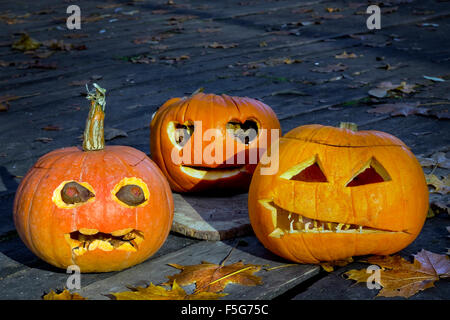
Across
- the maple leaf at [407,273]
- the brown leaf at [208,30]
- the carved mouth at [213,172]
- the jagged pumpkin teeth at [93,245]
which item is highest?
the brown leaf at [208,30]

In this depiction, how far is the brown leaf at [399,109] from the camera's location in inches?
174

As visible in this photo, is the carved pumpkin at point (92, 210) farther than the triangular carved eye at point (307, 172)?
No

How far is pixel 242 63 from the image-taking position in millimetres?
6219

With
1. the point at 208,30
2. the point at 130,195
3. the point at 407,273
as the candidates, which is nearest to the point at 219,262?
the point at 130,195

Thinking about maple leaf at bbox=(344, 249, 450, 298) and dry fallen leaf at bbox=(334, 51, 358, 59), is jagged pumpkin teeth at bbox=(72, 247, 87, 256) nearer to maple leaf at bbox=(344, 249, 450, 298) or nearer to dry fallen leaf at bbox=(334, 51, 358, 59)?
maple leaf at bbox=(344, 249, 450, 298)

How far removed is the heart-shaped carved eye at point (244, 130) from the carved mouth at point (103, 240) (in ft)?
3.14

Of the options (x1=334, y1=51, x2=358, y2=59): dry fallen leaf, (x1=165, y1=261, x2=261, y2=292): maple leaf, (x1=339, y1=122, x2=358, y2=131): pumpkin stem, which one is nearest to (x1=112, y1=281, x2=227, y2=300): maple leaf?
(x1=165, y1=261, x2=261, y2=292): maple leaf

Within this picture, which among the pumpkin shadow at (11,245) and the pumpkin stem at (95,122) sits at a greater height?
the pumpkin stem at (95,122)

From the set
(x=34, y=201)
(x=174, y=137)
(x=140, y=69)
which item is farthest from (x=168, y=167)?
(x=140, y=69)

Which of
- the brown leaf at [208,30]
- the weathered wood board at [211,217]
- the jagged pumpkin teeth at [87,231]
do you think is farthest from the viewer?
the brown leaf at [208,30]

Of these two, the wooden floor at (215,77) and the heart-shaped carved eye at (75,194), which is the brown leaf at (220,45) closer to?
the wooden floor at (215,77)

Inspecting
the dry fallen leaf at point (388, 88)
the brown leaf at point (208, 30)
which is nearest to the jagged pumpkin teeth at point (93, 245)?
the dry fallen leaf at point (388, 88)

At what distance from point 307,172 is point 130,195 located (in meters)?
0.80
